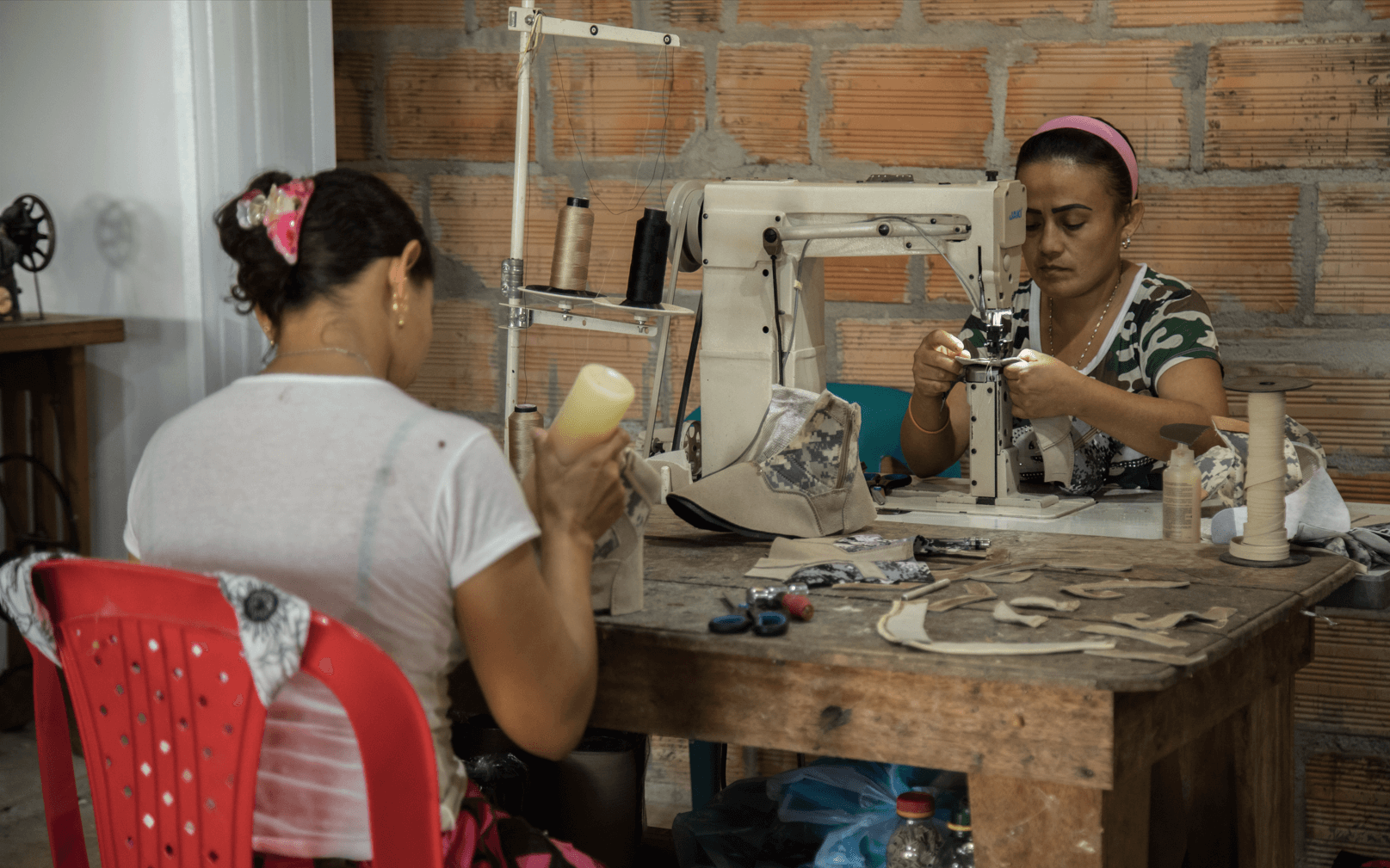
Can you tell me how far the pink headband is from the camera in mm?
2408

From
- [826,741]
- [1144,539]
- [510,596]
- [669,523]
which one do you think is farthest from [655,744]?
[510,596]

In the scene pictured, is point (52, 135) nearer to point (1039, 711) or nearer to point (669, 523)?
point (669, 523)

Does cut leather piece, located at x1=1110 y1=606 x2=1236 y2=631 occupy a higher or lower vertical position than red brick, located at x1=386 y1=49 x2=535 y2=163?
lower

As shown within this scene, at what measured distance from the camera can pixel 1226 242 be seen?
281 centimetres

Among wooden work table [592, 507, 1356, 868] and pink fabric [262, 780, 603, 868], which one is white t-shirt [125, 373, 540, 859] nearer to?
pink fabric [262, 780, 603, 868]

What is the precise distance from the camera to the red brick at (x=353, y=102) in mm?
3420

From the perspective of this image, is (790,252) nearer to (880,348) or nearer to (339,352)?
(339,352)

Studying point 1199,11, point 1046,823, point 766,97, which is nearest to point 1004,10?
point 1199,11

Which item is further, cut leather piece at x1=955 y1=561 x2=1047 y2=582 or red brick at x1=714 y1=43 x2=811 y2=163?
red brick at x1=714 y1=43 x2=811 y2=163

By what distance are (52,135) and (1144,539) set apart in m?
2.65

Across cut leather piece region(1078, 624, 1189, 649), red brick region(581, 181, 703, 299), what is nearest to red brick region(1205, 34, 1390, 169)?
red brick region(581, 181, 703, 299)

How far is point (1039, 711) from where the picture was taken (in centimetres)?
130

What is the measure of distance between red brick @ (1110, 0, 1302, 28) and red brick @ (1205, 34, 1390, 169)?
0.17ft

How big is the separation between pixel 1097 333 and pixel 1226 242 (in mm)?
519
